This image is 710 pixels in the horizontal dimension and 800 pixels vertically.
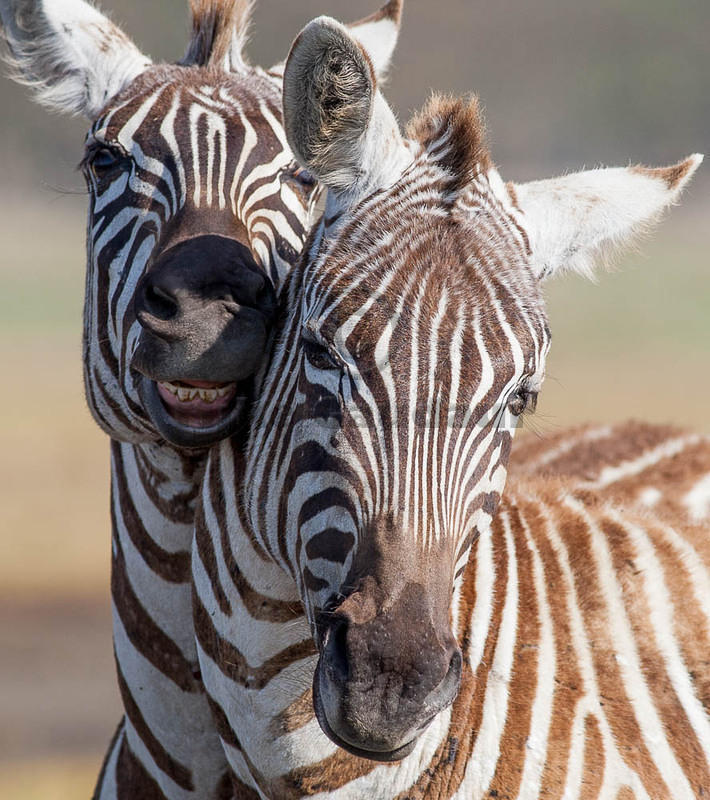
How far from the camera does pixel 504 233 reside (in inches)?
139

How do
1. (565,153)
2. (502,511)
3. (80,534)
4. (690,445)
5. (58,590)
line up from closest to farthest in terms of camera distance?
(502,511) → (690,445) → (58,590) → (80,534) → (565,153)

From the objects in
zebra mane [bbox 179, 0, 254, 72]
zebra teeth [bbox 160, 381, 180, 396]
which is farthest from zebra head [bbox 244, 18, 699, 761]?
zebra mane [bbox 179, 0, 254, 72]

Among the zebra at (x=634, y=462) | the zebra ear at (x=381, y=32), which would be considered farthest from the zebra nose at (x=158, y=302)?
the zebra at (x=634, y=462)

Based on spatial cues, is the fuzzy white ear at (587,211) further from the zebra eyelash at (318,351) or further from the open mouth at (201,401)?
the open mouth at (201,401)

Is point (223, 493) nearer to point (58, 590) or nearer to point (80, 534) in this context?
point (58, 590)

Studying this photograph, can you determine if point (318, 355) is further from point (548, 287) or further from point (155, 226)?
point (548, 287)

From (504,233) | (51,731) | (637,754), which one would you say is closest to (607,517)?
(637,754)

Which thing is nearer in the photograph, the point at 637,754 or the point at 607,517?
the point at 637,754

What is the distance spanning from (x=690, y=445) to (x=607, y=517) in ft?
8.30

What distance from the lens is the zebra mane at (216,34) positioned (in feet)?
15.1

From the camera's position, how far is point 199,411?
387cm

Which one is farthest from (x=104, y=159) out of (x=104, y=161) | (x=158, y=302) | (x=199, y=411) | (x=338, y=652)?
(x=338, y=652)

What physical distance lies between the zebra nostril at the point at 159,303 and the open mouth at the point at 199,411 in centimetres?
24

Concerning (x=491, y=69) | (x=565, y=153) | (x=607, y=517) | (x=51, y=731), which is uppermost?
(x=491, y=69)
